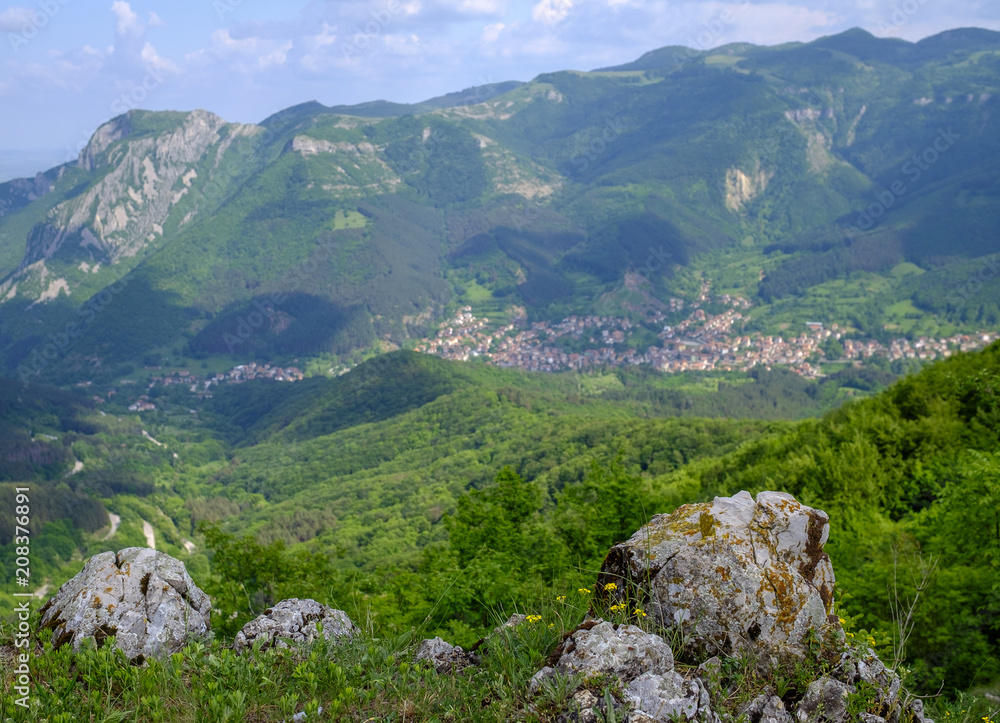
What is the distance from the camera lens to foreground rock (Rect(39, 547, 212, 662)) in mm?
7418

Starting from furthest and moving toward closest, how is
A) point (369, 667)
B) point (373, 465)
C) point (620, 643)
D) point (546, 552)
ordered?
1. point (373, 465)
2. point (546, 552)
3. point (369, 667)
4. point (620, 643)

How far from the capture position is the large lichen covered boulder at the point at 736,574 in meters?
6.54

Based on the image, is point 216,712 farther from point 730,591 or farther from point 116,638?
point 730,591

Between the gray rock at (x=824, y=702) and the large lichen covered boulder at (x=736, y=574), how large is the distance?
1.51 ft

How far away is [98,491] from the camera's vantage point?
10206 centimetres

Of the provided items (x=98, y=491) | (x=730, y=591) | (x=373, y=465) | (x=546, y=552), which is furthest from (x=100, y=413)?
(x=730, y=591)

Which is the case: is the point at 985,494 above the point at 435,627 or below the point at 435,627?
above

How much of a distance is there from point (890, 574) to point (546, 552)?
8.12 metres

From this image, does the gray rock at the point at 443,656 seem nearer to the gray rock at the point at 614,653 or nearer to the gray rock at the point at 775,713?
the gray rock at the point at 614,653

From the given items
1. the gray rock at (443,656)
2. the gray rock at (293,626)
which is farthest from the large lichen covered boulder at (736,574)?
the gray rock at (293,626)

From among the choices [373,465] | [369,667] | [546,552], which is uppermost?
[369,667]

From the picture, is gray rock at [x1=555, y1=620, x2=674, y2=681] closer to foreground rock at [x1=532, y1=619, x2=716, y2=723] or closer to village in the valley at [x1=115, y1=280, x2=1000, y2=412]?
foreground rock at [x1=532, y1=619, x2=716, y2=723]

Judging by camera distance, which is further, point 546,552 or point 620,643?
point 546,552

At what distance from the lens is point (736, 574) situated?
6.82 m
